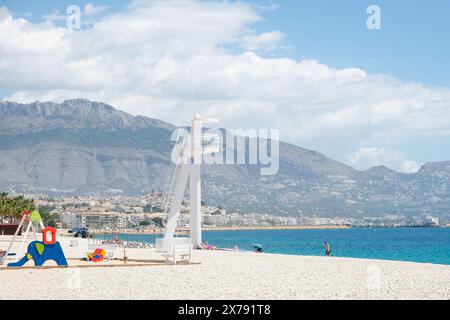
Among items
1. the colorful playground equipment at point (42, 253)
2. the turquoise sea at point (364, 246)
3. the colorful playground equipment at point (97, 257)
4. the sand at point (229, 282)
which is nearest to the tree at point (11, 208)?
the turquoise sea at point (364, 246)

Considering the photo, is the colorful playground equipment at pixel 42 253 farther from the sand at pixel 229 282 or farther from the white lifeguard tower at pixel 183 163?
the white lifeguard tower at pixel 183 163

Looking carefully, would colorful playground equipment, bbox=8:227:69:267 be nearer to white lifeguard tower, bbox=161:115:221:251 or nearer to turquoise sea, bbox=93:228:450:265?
white lifeguard tower, bbox=161:115:221:251

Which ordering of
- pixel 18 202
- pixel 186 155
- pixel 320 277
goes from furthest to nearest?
pixel 18 202 < pixel 186 155 < pixel 320 277

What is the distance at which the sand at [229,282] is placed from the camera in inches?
625

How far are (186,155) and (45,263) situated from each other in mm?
11581

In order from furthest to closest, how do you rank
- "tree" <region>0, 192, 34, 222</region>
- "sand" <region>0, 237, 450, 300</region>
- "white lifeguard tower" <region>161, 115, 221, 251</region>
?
"tree" <region>0, 192, 34, 222</region> → "white lifeguard tower" <region>161, 115, 221, 251</region> → "sand" <region>0, 237, 450, 300</region>

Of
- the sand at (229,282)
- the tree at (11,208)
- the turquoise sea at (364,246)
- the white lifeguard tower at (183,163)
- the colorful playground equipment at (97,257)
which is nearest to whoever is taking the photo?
the sand at (229,282)

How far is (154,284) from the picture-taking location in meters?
18.1

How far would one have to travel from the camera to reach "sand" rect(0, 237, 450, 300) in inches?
625

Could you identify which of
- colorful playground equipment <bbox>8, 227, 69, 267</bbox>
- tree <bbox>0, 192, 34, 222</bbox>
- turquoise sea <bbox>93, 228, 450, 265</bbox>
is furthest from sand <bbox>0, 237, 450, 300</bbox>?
tree <bbox>0, 192, 34, 222</bbox>

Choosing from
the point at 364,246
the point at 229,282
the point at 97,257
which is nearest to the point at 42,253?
the point at 97,257

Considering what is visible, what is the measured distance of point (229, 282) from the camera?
1886cm
